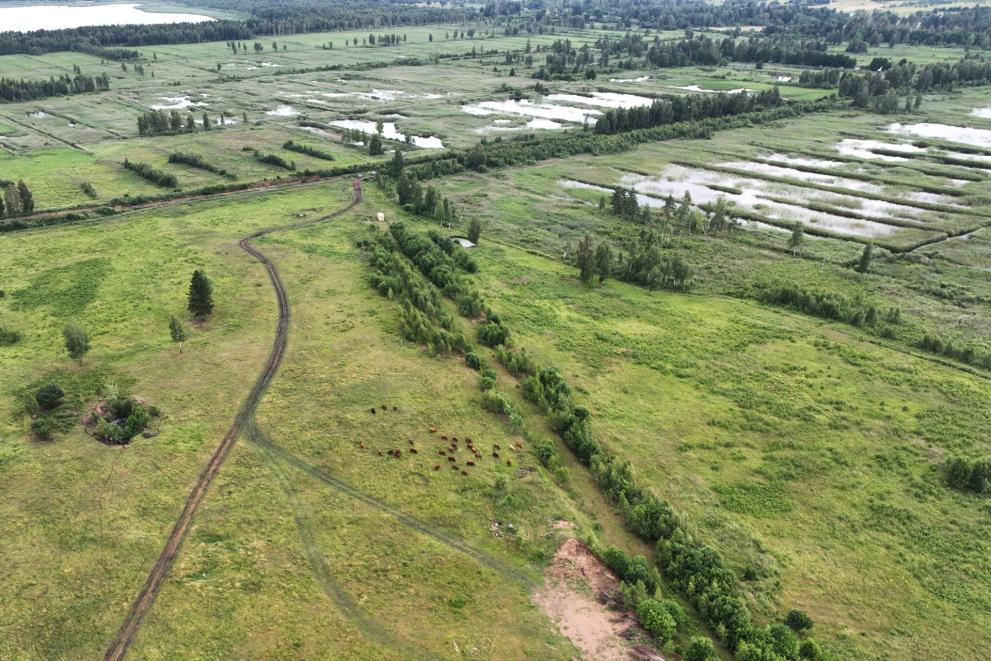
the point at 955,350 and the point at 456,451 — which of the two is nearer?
the point at 456,451

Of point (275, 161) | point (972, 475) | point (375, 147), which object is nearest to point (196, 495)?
point (972, 475)

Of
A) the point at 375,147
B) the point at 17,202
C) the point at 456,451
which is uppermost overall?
the point at 375,147

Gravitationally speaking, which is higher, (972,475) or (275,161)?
(275,161)

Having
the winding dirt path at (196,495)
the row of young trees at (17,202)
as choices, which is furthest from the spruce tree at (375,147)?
the winding dirt path at (196,495)

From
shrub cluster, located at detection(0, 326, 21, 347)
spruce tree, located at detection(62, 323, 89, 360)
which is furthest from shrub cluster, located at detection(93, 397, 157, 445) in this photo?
shrub cluster, located at detection(0, 326, 21, 347)

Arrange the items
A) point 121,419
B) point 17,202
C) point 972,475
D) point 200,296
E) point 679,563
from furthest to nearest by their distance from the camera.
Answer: point 17,202 < point 200,296 < point 121,419 < point 972,475 < point 679,563

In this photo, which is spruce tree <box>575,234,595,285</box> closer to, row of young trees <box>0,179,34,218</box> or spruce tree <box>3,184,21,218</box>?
row of young trees <box>0,179,34,218</box>

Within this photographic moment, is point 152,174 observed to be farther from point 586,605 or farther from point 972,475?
point 972,475

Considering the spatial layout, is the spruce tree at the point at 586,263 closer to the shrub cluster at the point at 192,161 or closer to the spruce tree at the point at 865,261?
the spruce tree at the point at 865,261
